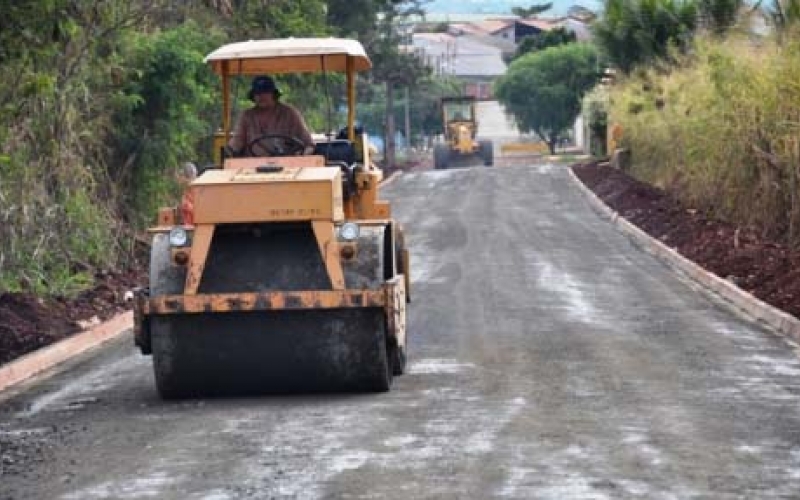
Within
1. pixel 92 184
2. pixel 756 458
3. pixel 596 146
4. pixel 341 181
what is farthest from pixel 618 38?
pixel 756 458

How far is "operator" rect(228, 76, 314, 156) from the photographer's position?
42.7 ft

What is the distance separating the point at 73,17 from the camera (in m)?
16.1

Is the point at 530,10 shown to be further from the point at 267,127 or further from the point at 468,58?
the point at 267,127

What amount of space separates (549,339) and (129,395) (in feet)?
13.7

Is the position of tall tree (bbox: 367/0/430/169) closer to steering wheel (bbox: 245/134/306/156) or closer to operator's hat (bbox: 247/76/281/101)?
operator's hat (bbox: 247/76/281/101)

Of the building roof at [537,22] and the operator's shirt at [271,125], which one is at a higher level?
the building roof at [537,22]

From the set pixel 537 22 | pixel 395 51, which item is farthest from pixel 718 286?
pixel 537 22

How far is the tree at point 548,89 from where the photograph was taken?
268 ft

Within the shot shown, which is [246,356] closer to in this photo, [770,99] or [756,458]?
[756,458]

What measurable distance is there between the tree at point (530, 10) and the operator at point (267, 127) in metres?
125

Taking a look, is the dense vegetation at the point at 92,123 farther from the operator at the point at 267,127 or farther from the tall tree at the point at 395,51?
the tall tree at the point at 395,51

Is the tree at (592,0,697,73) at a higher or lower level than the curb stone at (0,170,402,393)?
higher

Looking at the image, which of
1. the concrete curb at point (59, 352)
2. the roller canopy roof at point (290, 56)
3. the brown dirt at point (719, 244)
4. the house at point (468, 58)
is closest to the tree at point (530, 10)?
the house at point (468, 58)

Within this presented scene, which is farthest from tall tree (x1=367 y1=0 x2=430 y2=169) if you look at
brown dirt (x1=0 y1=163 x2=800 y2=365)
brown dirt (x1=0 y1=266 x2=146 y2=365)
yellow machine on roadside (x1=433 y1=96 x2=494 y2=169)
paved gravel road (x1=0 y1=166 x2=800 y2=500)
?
paved gravel road (x1=0 y1=166 x2=800 y2=500)
